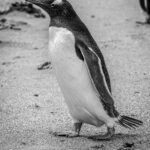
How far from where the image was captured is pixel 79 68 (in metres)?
3.39

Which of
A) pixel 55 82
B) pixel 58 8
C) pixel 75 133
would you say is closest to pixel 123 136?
pixel 75 133

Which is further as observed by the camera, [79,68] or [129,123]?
[129,123]

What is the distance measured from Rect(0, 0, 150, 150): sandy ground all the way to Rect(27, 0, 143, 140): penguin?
20 cm

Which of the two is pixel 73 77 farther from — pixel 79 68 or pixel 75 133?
pixel 75 133

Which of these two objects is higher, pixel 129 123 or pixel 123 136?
pixel 129 123

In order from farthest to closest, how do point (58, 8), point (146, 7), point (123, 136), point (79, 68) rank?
point (146, 7), point (123, 136), point (58, 8), point (79, 68)

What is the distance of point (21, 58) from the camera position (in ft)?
18.3

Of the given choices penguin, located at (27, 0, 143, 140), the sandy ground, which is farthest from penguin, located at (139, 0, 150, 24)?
penguin, located at (27, 0, 143, 140)

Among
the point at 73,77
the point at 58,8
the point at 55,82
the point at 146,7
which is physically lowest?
the point at 146,7

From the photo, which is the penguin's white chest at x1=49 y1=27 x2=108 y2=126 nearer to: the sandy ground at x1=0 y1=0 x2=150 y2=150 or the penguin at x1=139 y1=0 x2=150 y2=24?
the sandy ground at x1=0 y1=0 x2=150 y2=150

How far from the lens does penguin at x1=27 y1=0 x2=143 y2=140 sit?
A: 339 centimetres

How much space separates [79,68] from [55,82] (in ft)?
5.08

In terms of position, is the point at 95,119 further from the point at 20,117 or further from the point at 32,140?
the point at 20,117

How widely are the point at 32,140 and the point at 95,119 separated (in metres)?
0.43
